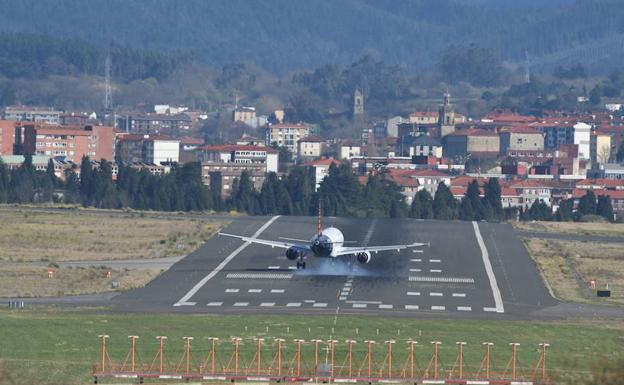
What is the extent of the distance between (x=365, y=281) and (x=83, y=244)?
32542mm

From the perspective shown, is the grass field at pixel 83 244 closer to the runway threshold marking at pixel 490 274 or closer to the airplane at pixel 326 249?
the airplane at pixel 326 249

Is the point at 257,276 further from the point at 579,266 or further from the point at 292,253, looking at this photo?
the point at 579,266

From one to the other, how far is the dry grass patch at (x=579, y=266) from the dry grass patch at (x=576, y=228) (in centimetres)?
1290

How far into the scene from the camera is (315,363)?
269 feet

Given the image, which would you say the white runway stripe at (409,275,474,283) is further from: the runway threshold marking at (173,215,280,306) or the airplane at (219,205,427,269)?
the runway threshold marking at (173,215,280,306)

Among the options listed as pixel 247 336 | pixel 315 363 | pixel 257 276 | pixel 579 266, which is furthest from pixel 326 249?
pixel 315 363

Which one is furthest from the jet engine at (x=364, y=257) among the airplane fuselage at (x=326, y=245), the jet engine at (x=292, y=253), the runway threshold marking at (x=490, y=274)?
the runway threshold marking at (x=490, y=274)

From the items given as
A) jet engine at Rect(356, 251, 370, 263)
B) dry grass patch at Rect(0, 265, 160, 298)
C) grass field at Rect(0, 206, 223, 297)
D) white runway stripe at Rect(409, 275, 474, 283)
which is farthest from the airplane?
grass field at Rect(0, 206, 223, 297)

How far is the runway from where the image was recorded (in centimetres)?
10481

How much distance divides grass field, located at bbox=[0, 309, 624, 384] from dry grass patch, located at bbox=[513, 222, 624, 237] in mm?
68612

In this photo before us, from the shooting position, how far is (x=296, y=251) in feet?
402

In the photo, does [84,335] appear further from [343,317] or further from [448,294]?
[448,294]

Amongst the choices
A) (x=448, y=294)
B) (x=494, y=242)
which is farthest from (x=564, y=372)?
(x=494, y=242)

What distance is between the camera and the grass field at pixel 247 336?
8356 cm
